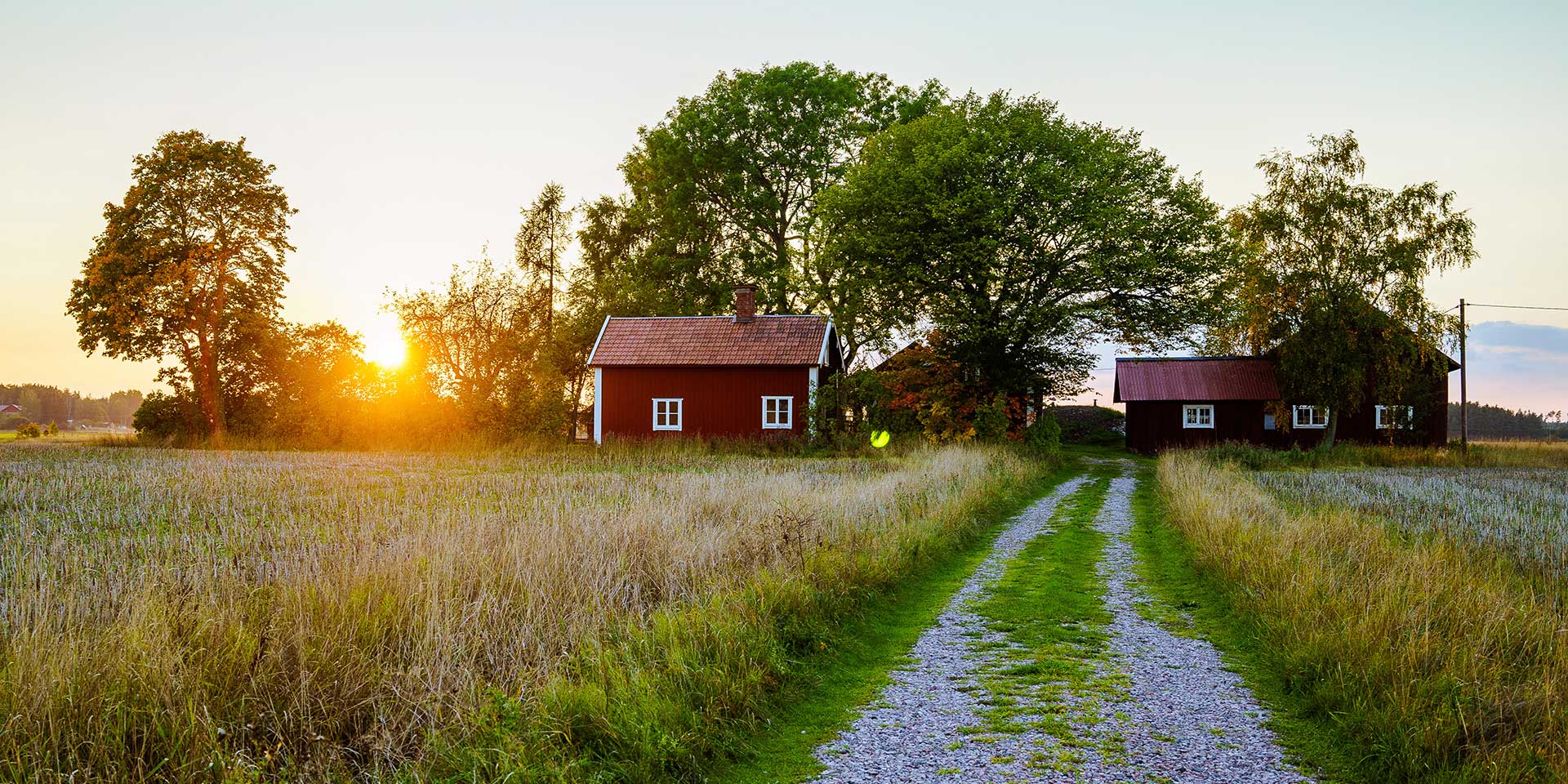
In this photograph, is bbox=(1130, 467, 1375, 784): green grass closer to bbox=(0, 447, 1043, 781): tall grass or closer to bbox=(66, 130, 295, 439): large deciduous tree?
bbox=(0, 447, 1043, 781): tall grass

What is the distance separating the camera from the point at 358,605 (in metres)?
6.49

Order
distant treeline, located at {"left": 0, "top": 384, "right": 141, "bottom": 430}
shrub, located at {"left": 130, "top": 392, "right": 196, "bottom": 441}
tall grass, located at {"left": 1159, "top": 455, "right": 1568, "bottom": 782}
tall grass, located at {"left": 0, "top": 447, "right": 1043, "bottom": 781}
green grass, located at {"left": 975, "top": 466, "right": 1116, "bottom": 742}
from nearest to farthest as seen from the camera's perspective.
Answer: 1. tall grass, located at {"left": 0, "top": 447, "right": 1043, "bottom": 781}
2. tall grass, located at {"left": 1159, "top": 455, "right": 1568, "bottom": 782}
3. green grass, located at {"left": 975, "top": 466, "right": 1116, "bottom": 742}
4. shrub, located at {"left": 130, "top": 392, "right": 196, "bottom": 441}
5. distant treeline, located at {"left": 0, "top": 384, "right": 141, "bottom": 430}

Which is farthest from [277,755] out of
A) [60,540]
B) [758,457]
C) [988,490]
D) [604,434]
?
[604,434]

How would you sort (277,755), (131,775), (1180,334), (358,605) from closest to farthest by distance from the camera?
1. (131,775)
2. (277,755)
3. (358,605)
4. (1180,334)

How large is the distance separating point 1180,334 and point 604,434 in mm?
22406

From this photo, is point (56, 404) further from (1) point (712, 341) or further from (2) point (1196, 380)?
(2) point (1196, 380)

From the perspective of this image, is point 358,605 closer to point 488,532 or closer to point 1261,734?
point 488,532

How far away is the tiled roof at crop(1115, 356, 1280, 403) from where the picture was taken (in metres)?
42.3

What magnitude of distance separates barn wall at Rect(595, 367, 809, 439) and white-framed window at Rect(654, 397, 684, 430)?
167mm

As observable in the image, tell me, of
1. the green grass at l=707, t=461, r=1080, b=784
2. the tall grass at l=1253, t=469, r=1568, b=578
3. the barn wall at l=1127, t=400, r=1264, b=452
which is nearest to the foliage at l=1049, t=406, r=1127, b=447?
the barn wall at l=1127, t=400, r=1264, b=452

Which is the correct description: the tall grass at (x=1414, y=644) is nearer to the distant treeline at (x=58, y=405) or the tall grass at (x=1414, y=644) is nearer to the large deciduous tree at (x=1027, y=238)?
the large deciduous tree at (x=1027, y=238)

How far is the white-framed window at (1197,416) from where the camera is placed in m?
42.7

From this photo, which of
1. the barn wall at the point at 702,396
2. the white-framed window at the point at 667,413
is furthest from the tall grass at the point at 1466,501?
the white-framed window at the point at 667,413

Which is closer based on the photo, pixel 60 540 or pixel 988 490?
pixel 60 540
